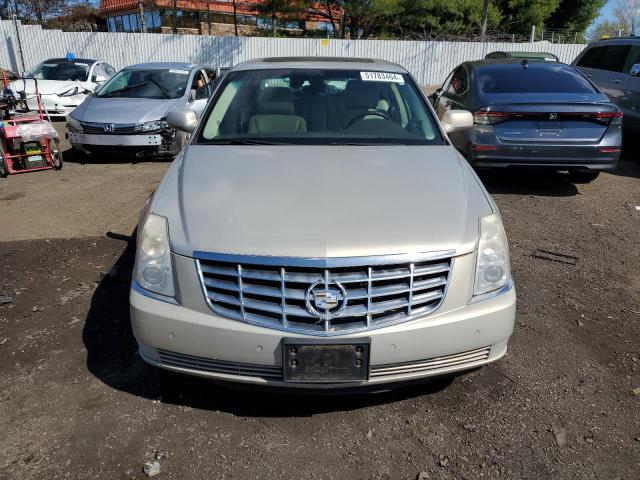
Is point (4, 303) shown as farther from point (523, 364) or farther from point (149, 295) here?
point (523, 364)

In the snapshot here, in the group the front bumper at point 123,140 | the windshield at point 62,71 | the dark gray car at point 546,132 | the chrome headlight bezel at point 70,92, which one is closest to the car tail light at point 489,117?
the dark gray car at point 546,132

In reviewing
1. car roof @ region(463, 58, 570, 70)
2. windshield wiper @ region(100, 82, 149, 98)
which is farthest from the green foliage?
car roof @ region(463, 58, 570, 70)

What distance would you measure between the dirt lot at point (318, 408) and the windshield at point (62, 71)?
34.5 ft

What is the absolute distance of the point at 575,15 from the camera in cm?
3706

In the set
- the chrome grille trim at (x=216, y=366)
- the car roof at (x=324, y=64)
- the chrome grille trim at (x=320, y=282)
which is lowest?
the chrome grille trim at (x=216, y=366)

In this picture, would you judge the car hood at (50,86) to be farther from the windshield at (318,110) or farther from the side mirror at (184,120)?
the windshield at (318,110)

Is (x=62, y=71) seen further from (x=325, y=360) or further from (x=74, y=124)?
(x=325, y=360)

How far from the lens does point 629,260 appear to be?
4793mm

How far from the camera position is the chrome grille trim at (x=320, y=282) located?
7.66 feet

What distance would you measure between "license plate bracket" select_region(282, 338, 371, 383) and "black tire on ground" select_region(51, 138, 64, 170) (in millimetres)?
7091

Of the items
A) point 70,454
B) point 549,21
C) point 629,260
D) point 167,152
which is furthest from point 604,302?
point 549,21

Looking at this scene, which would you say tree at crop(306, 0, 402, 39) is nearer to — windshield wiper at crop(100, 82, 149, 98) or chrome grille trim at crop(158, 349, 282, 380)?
windshield wiper at crop(100, 82, 149, 98)

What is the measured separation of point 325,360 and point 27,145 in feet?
24.0

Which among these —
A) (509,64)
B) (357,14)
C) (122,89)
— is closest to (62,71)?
(122,89)
